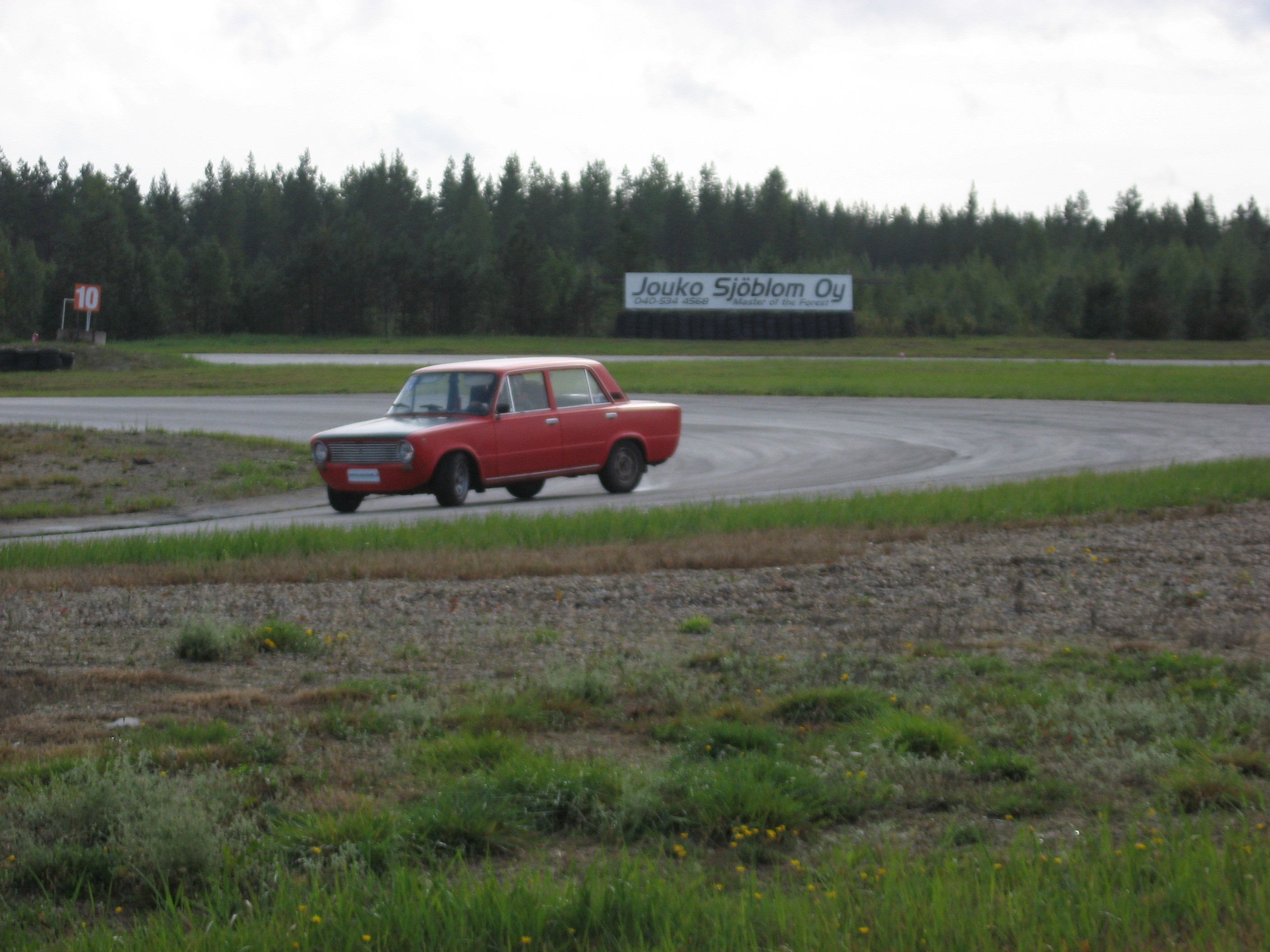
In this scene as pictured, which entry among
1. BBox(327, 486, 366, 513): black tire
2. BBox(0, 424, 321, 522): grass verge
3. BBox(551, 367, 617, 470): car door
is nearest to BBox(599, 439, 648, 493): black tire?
BBox(551, 367, 617, 470): car door

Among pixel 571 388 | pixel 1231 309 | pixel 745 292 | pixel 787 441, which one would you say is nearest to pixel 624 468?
pixel 571 388

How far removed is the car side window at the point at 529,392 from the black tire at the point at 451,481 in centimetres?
91

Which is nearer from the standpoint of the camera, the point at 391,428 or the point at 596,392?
the point at 391,428

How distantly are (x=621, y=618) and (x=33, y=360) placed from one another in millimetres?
39355

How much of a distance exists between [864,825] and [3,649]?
4.93 m

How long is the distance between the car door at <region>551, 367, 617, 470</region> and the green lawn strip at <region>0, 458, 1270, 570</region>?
Answer: 68.3 inches

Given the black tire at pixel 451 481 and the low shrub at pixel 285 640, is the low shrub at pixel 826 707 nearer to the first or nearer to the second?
the low shrub at pixel 285 640

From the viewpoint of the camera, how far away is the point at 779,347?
58938 mm

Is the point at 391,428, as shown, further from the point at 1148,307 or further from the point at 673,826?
the point at 1148,307

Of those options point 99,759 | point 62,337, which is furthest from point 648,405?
point 62,337

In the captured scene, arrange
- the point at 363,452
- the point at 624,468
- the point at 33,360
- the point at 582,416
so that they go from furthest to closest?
the point at 33,360, the point at 624,468, the point at 582,416, the point at 363,452

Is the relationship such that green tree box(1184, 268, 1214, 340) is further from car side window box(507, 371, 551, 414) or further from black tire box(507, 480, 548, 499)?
car side window box(507, 371, 551, 414)

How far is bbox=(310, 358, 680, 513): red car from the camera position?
524 inches

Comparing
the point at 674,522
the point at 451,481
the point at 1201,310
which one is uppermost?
the point at 1201,310
